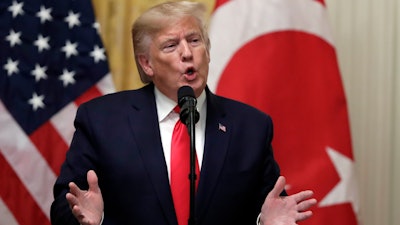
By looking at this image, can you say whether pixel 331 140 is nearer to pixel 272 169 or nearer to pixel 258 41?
pixel 258 41

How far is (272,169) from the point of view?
218 cm

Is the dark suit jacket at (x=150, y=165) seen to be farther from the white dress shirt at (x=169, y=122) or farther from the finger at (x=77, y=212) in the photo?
the finger at (x=77, y=212)

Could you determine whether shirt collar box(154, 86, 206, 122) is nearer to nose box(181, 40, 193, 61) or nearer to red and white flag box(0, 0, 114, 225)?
nose box(181, 40, 193, 61)

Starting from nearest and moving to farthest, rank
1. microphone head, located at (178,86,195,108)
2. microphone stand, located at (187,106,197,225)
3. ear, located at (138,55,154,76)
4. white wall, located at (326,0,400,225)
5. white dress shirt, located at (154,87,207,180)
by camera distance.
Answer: microphone stand, located at (187,106,197,225)
microphone head, located at (178,86,195,108)
white dress shirt, located at (154,87,207,180)
ear, located at (138,55,154,76)
white wall, located at (326,0,400,225)

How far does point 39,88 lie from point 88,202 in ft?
3.62

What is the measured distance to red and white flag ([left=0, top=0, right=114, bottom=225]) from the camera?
281 cm

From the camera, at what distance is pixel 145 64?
7.53 feet

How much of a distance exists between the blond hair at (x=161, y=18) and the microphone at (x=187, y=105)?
1.47 ft

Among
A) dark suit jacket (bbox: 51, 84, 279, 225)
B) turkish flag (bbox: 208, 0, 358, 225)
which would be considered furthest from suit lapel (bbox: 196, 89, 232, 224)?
turkish flag (bbox: 208, 0, 358, 225)

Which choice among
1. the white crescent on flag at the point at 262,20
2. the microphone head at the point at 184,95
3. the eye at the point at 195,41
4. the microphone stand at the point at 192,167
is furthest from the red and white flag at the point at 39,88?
the microphone stand at the point at 192,167

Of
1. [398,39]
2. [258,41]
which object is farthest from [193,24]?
[398,39]

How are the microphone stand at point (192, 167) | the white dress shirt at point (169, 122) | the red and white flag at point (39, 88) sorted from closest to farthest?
the microphone stand at point (192, 167) < the white dress shirt at point (169, 122) < the red and white flag at point (39, 88)

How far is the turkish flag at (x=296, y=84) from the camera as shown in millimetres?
2967

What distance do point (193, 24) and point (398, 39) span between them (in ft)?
4.68
